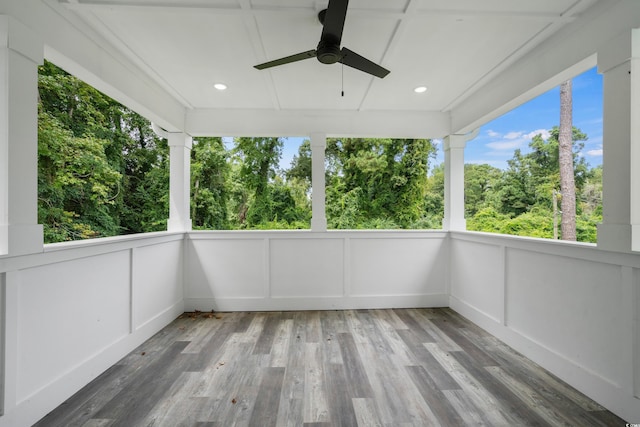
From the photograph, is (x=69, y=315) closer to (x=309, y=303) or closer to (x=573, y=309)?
(x=309, y=303)

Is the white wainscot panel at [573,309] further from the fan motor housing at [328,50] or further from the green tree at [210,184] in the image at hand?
the green tree at [210,184]

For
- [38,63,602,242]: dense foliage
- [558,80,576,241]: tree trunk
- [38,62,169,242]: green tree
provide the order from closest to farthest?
1. [38,62,169,242]: green tree
2. [558,80,576,241]: tree trunk
3. [38,63,602,242]: dense foliage

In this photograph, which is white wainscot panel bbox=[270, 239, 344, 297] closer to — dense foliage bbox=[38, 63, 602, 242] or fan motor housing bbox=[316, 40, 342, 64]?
fan motor housing bbox=[316, 40, 342, 64]

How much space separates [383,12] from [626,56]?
4.79 ft

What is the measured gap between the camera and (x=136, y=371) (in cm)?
223

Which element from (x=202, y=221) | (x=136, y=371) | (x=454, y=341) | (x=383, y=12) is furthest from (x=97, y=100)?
(x=454, y=341)

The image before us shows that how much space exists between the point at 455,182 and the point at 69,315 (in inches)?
163

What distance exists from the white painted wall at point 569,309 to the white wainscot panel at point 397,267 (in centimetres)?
67

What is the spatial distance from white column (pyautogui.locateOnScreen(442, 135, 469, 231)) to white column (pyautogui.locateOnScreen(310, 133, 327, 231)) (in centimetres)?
168

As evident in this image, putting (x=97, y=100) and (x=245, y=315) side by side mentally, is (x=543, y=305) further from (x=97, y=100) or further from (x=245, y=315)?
(x=97, y=100)

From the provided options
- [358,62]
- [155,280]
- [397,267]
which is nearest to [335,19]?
[358,62]

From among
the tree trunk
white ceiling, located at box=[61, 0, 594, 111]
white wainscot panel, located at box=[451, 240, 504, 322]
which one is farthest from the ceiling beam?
the tree trunk

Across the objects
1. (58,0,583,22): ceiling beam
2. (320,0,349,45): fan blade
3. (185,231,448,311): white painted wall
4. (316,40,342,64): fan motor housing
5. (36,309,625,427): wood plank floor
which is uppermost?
(58,0,583,22): ceiling beam

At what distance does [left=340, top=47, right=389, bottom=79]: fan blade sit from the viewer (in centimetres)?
182
